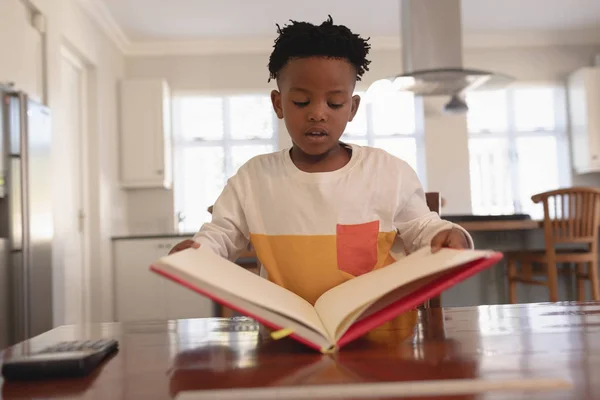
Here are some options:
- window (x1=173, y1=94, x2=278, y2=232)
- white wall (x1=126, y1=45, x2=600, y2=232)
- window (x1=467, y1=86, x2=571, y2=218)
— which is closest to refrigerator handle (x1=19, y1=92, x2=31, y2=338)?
white wall (x1=126, y1=45, x2=600, y2=232)

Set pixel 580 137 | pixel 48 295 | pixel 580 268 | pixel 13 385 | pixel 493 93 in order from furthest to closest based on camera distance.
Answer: pixel 493 93, pixel 580 137, pixel 580 268, pixel 48 295, pixel 13 385

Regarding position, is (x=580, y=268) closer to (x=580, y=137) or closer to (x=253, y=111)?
(x=580, y=137)

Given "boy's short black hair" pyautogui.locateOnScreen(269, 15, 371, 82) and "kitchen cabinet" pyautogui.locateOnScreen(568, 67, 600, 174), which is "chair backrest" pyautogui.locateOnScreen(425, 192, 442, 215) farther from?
"kitchen cabinet" pyautogui.locateOnScreen(568, 67, 600, 174)

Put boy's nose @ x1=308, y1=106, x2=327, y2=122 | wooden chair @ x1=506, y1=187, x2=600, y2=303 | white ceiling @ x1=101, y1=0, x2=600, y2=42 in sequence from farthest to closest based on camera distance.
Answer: white ceiling @ x1=101, y1=0, x2=600, y2=42, wooden chair @ x1=506, y1=187, x2=600, y2=303, boy's nose @ x1=308, y1=106, x2=327, y2=122

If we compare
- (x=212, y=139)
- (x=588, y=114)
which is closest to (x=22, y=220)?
(x=212, y=139)

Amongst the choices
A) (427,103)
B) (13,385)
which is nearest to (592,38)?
(427,103)

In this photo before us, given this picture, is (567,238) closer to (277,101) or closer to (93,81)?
(277,101)

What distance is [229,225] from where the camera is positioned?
3.29 feet

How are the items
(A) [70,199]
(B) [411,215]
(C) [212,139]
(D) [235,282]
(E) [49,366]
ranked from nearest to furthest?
(E) [49,366] < (D) [235,282] < (B) [411,215] < (A) [70,199] < (C) [212,139]

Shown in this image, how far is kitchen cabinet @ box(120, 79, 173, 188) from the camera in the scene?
512 cm

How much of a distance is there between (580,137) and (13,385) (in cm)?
582

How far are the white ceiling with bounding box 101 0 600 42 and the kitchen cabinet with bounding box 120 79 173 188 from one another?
0.51m

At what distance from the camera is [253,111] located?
5.73 m

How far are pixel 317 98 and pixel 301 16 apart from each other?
13.9ft
